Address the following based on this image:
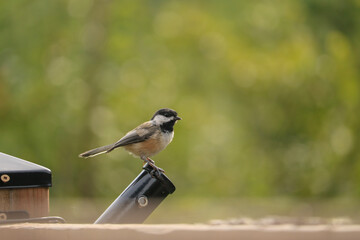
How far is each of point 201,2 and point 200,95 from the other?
5.66ft

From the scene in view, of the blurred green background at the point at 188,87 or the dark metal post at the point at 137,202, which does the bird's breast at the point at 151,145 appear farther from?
the blurred green background at the point at 188,87

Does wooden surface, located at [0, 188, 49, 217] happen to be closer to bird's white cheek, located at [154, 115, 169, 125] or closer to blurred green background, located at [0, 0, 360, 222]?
bird's white cheek, located at [154, 115, 169, 125]

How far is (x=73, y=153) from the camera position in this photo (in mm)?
10477

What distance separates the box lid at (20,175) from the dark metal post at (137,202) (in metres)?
0.22

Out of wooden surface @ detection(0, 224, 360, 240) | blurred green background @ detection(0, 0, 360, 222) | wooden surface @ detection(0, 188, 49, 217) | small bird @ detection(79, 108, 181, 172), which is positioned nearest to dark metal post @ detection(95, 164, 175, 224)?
wooden surface @ detection(0, 188, 49, 217)

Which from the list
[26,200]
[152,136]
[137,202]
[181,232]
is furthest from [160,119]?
[181,232]

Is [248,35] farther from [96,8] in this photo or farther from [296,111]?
[96,8]

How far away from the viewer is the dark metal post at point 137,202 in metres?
1.78

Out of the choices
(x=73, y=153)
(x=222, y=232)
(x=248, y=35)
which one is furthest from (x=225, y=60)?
(x=222, y=232)

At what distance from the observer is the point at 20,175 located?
1645mm

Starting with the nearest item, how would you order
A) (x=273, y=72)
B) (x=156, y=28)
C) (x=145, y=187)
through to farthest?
(x=145, y=187) < (x=273, y=72) < (x=156, y=28)

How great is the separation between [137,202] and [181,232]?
24.6 inches

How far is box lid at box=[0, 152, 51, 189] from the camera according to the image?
162 centimetres

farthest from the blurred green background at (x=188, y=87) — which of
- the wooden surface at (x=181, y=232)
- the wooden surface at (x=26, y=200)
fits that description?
the wooden surface at (x=181, y=232)
